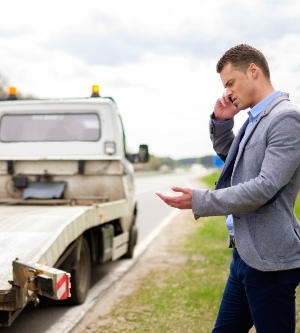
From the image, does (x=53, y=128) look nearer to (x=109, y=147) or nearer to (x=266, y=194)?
(x=109, y=147)

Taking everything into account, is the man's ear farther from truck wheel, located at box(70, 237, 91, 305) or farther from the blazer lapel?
truck wheel, located at box(70, 237, 91, 305)

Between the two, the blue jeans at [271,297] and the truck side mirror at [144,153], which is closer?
the blue jeans at [271,297]

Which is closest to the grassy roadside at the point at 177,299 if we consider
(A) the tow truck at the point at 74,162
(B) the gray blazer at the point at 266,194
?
(A) the tow truck at the point at 74,162

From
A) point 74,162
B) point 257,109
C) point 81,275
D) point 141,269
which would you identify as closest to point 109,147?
point 74,162

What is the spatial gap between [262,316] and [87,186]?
5.68 metres

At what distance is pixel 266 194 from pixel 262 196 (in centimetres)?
2

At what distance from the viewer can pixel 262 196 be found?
8.06 ft

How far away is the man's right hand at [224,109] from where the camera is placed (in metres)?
3.04

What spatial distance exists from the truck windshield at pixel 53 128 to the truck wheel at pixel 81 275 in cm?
239

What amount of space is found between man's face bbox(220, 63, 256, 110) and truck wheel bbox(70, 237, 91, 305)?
3543mm

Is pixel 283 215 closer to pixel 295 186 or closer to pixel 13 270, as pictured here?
pixel 295 186

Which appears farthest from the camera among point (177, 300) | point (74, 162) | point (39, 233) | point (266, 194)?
point (74, 162)

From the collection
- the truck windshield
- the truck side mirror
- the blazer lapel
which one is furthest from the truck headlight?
the blazer lapel

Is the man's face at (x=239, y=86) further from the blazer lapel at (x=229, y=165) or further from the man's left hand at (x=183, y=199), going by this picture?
the man's left hand at (x=183, y=199)
